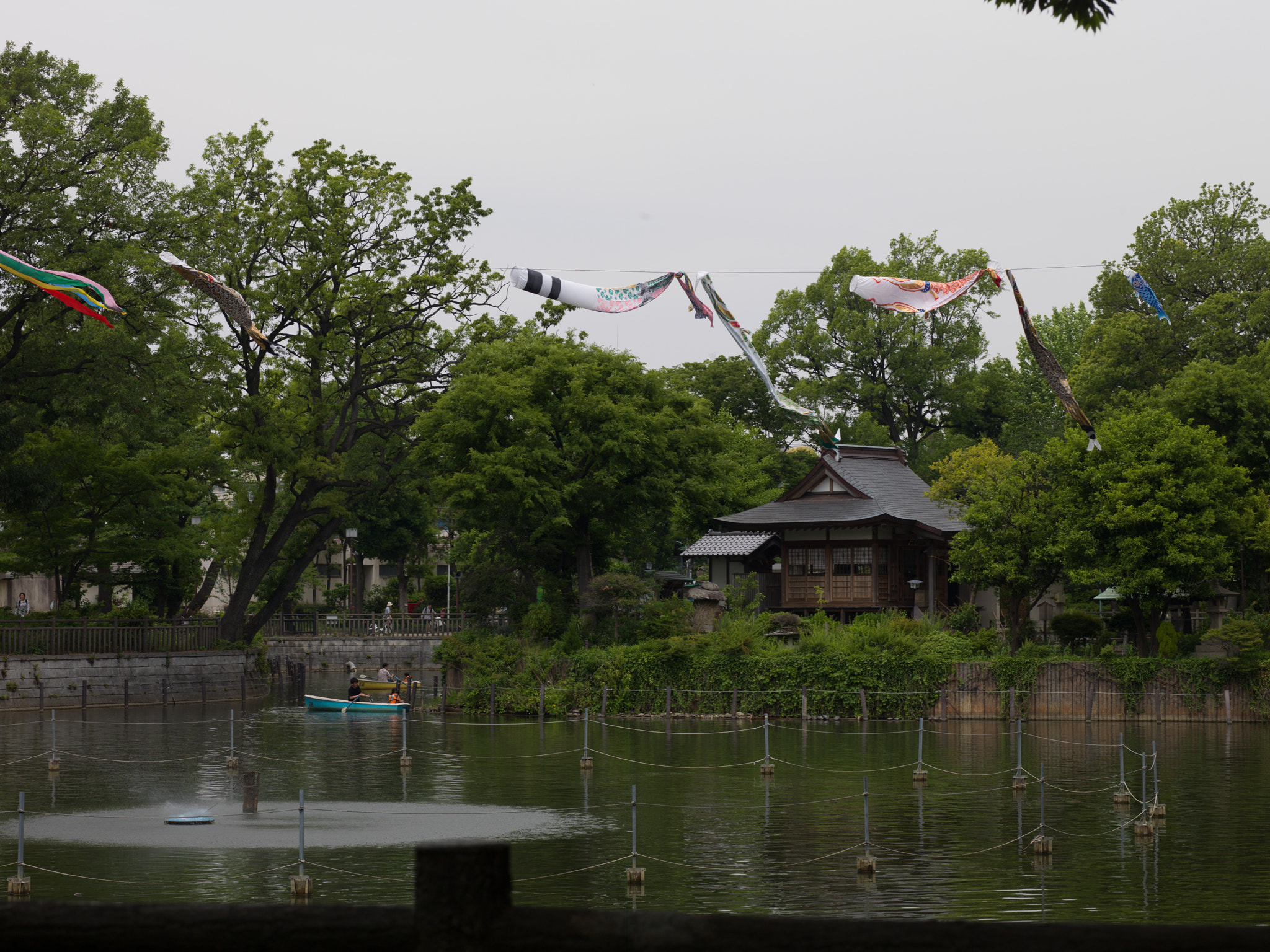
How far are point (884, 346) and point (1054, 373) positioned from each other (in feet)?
136

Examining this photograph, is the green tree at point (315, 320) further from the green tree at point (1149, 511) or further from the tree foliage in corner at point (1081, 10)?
the tree foliage in corner at point (1081, 10)

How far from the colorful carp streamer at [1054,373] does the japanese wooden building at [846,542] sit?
13231 millimetres

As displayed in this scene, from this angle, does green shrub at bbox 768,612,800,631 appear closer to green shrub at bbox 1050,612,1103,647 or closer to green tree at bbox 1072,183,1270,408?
green shrub at bbox 1050,612,1103,647

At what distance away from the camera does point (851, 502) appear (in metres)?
59.4

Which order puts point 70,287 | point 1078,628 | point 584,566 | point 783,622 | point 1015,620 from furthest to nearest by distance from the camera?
1. point 584,566
2. point 783,622
3. point 1078,628
4. point 1015,620
5. point 70,287

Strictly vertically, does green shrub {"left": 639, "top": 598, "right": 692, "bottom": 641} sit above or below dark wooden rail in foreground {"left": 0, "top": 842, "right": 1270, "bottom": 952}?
below

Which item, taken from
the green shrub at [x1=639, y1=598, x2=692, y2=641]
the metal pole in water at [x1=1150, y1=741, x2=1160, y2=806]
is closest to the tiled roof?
the green shrub at [x1=639, y1=598, x2=692, y2=641]

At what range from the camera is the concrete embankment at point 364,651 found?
7875 cm

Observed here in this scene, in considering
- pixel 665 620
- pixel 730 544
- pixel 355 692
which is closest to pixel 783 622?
pixel 665 620

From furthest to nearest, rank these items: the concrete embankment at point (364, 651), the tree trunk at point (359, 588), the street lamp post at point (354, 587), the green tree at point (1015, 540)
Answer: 1. the tree trunk at point (359, 588)
2. the street lamp post at point (354, 587)
3. the concrete embankment at point (364, 651)
4. the green tree at point (1015, 540)

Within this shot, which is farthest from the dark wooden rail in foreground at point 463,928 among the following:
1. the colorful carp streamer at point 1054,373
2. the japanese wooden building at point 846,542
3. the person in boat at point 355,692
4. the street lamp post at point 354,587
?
the street lamp post at point 354,587

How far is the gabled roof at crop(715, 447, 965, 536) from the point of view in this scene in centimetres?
5819

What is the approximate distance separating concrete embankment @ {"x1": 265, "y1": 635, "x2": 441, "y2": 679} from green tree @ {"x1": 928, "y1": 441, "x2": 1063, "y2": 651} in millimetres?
38155

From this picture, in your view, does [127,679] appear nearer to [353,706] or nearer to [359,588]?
[353,706]
